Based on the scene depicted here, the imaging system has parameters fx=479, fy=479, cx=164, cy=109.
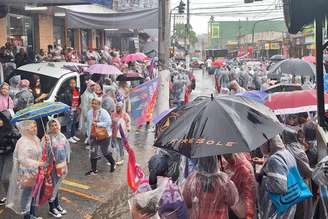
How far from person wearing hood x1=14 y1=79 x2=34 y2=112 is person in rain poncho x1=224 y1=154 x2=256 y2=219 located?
6508mm

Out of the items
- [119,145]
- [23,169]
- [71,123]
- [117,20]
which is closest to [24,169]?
[23,169]

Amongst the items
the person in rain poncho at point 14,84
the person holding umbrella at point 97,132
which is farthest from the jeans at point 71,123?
the person holding umbrella at point 97,132

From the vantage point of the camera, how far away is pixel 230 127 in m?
4.04

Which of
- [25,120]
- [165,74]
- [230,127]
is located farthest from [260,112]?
[165,74]

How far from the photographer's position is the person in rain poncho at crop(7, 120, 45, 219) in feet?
20.5

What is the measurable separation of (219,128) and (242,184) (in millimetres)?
765

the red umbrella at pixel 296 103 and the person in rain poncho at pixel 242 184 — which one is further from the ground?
the red umbrella at pixel 296 103

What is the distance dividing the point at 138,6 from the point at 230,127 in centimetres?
1127

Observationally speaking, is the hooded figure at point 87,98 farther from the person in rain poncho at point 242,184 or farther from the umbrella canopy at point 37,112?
the person in rain poncho at point 242,184

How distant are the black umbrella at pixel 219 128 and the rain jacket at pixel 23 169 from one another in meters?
2.62

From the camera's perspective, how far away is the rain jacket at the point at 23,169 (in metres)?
6.25

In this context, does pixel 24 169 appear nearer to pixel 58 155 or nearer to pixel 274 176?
pixel 58 155

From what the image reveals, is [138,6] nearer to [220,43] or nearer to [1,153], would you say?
[1,153]

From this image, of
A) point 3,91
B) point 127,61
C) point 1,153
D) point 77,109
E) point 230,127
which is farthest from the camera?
point 127,61
